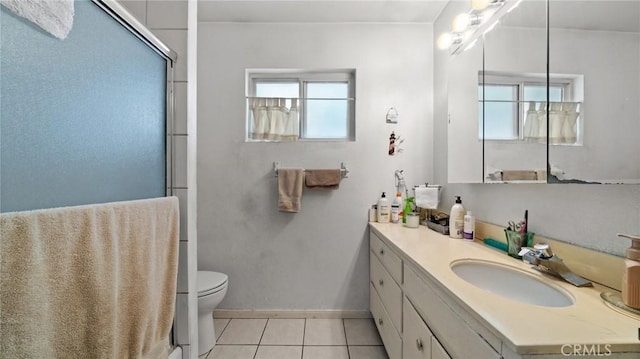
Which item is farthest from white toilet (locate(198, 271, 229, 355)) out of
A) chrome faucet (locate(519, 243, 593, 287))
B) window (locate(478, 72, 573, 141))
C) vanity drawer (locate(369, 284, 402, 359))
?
window (locate(478, 72, 573, 141))

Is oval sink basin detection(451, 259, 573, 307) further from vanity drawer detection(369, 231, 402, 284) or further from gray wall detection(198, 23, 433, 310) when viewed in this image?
gray wall detection(198, 23, 433, 310)

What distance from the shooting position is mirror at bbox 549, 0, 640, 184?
2.39 feet

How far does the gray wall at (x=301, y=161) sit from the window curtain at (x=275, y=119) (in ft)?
0.28

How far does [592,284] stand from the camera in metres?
0.79

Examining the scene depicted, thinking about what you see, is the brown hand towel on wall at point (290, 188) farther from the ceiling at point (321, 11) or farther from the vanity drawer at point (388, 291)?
the ceiling at point (321, 11)

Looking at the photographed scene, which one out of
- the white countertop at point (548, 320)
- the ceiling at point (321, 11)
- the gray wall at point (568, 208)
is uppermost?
the ceiling at point (321, 11)

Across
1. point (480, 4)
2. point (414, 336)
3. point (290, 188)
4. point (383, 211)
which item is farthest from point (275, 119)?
point (414, 336)

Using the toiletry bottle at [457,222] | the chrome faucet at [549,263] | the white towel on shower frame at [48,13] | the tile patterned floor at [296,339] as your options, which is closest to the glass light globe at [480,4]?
the toiletry bottle at [457,222]

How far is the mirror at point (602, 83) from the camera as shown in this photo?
73cm

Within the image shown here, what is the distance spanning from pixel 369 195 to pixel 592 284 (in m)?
1.31

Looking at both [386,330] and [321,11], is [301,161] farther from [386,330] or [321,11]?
[386,330]

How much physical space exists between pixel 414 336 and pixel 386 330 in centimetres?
48

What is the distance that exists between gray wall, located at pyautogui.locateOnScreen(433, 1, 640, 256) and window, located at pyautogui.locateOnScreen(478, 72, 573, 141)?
11.1 inches

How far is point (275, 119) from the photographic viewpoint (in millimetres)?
1994
